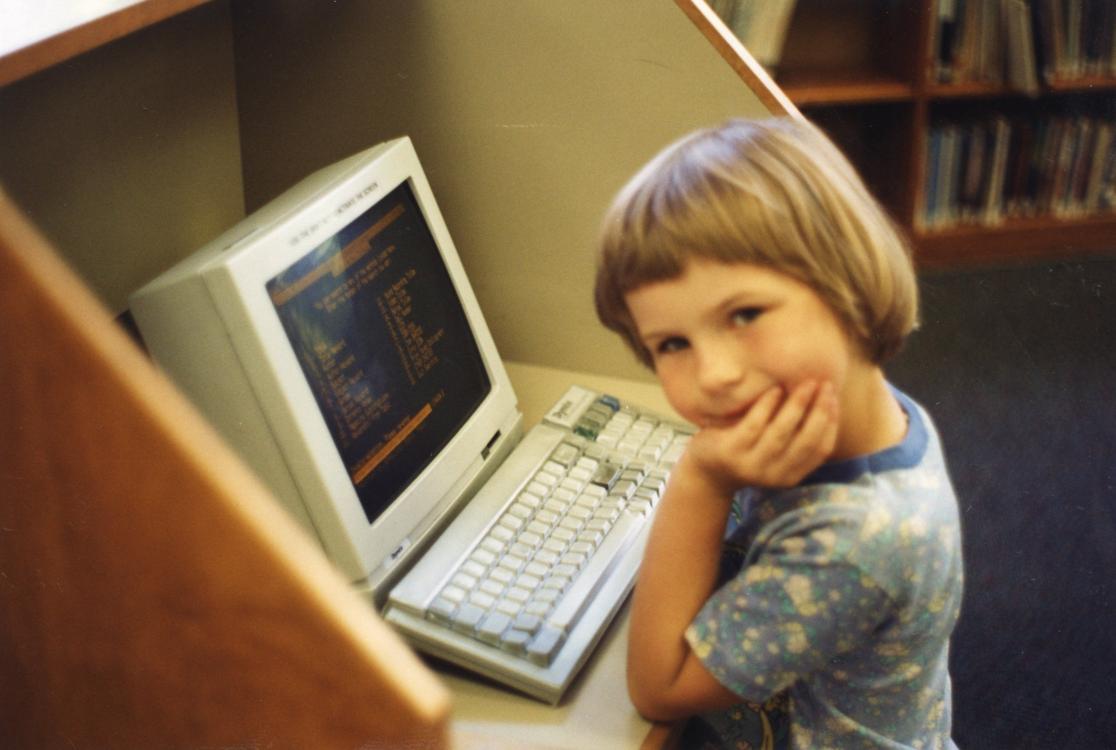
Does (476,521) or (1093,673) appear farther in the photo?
(1093,673)

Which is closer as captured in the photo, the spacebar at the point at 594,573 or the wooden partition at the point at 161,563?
the wooden partition at the point at 161,563

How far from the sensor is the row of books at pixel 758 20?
110 inches

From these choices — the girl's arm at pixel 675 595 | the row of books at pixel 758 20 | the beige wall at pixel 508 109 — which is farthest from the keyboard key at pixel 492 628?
the row of books at pixel 758 20

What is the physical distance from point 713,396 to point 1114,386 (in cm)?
218

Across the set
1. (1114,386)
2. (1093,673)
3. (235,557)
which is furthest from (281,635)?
(1114,386)

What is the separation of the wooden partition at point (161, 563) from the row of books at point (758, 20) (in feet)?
8.30

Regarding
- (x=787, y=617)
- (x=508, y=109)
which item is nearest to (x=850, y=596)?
(x=787, y=617)

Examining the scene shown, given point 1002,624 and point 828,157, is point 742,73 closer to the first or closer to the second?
point 828,157

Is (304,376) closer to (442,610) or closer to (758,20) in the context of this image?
(442,610)

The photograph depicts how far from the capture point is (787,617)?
79cm

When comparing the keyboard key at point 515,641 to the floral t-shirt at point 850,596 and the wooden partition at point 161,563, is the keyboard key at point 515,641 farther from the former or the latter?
the wooden partition at point 161,563

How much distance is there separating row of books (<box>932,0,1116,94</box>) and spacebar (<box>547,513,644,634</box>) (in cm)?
235

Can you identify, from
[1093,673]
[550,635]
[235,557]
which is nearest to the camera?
[235,557]

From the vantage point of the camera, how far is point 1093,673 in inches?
75.4
